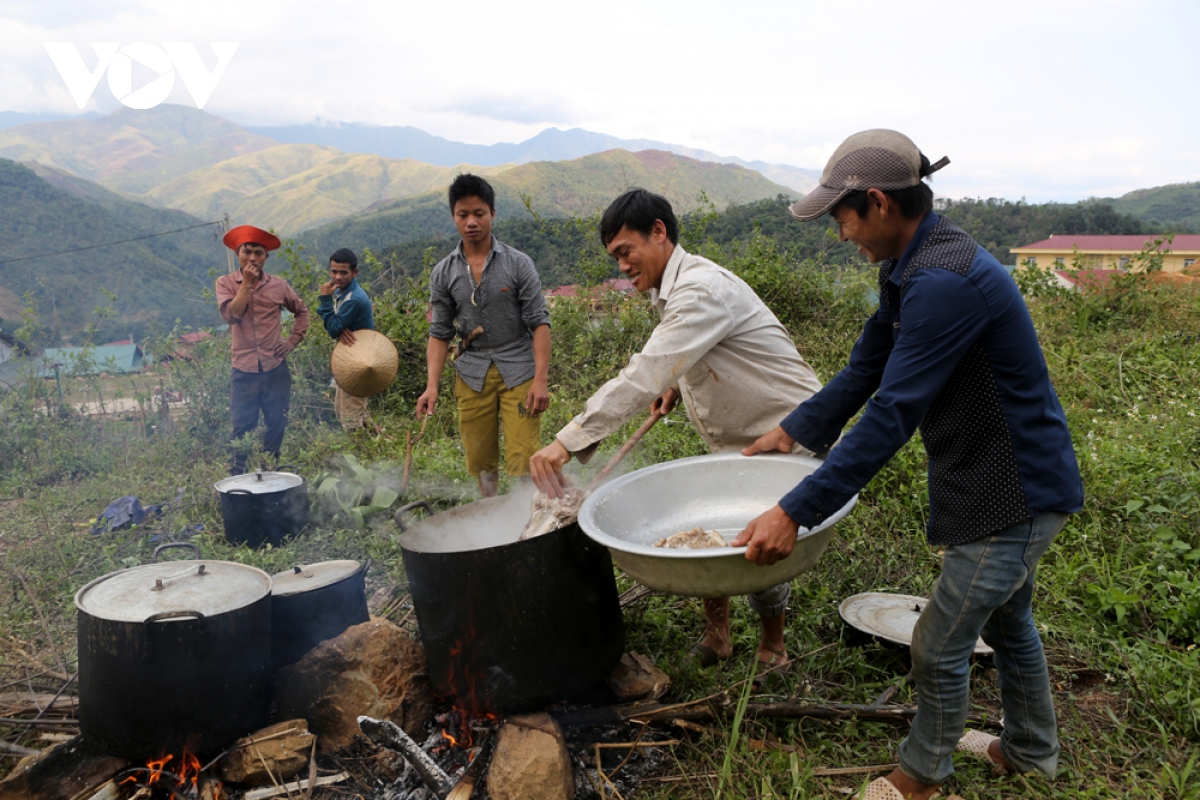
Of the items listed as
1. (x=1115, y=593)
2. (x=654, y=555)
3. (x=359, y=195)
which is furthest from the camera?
(x=359, y=195)

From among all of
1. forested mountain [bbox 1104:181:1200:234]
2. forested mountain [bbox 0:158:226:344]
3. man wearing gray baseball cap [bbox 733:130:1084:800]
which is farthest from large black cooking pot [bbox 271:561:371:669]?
forested mountain [bbox 1104:181:1200:234]

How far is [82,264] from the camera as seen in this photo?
98.3ft

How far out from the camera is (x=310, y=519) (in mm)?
5059

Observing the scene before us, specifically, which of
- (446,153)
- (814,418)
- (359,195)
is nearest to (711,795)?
(814,418)

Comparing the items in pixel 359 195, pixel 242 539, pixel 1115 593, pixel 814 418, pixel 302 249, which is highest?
pixel 359 195

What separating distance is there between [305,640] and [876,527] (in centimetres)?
331

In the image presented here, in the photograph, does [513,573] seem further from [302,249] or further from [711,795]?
[302,249]

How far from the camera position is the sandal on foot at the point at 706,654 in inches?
129

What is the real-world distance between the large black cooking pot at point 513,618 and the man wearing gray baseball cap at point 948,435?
2.89 feet

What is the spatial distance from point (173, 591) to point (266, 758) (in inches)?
27.5

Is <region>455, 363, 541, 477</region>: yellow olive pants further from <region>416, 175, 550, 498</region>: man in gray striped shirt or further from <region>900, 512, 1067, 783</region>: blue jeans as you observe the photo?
<region>900, 512, 1067, 783</region>: blue jeans

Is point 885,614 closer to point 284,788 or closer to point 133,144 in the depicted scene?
point 284,788

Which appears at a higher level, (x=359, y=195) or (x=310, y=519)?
(x=359, y=195)

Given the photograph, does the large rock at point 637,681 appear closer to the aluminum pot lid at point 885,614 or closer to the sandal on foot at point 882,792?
the sandal on foot at point 882,792
